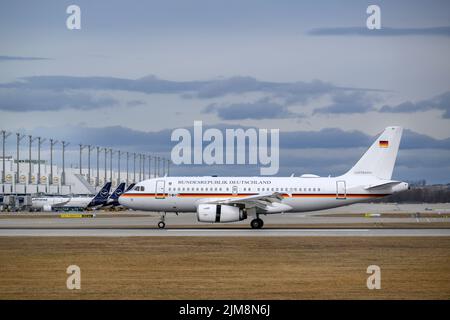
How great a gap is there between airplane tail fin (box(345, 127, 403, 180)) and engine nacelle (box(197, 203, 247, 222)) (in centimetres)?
959

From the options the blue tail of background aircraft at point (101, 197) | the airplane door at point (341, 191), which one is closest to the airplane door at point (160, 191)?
the airplane door at point (341, 191)

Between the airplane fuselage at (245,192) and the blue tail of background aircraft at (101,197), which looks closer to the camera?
the airplane fuselage at (245,192)

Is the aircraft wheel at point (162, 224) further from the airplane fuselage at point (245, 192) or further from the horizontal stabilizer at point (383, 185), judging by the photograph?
the horizontal stabilizer at point (383, 185)

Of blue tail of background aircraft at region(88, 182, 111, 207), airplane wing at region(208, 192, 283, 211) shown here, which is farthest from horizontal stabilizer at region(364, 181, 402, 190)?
blue tail of background aircraft at region(88, 182, 111, 207)

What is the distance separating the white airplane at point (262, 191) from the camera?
51.7m

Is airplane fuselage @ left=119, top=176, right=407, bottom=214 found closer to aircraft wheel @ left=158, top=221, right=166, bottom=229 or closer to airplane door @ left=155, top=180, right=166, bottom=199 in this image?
airplane door @ left=155, top=180, right=166, bottom=199

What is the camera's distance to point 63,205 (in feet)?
392

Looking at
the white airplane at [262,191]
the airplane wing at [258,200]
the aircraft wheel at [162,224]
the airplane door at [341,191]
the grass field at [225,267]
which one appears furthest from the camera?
the airplane door at [341,191]

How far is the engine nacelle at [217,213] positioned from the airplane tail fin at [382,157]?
31.5ft

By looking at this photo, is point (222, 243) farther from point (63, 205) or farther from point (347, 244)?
point (63, 205)

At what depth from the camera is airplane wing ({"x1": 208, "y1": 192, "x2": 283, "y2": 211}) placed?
49.6m
